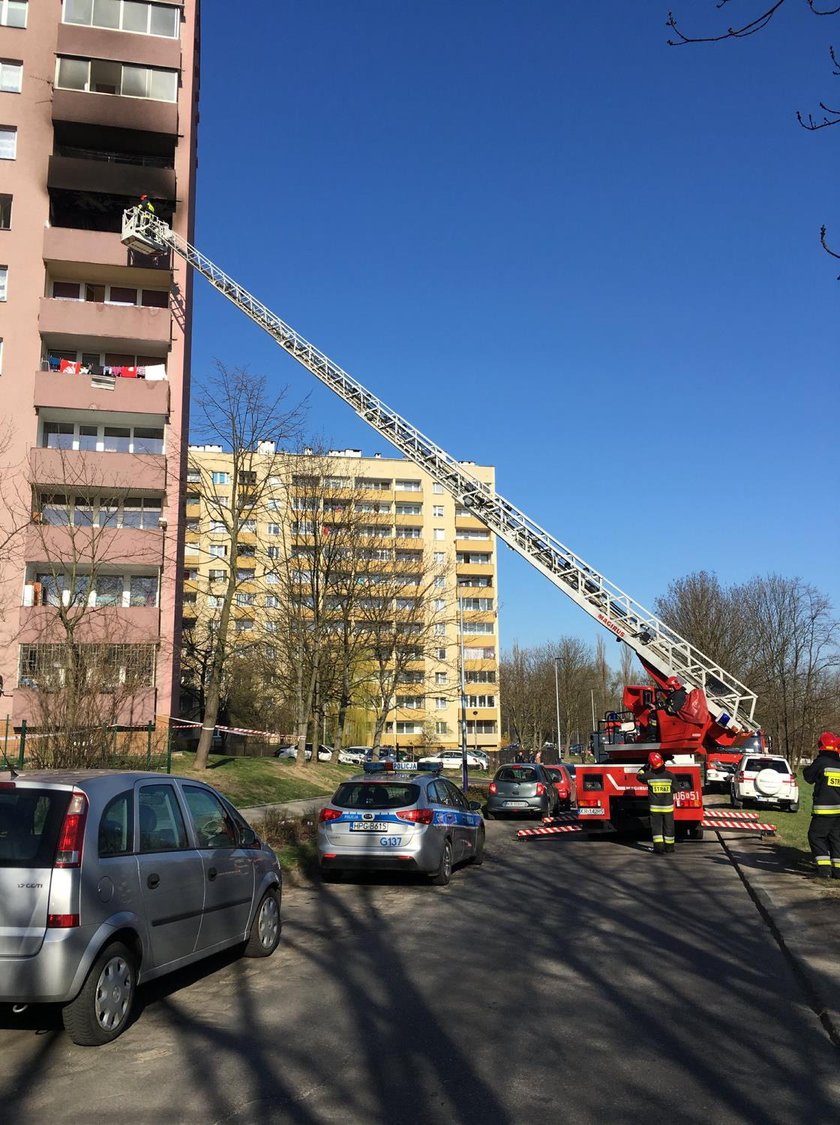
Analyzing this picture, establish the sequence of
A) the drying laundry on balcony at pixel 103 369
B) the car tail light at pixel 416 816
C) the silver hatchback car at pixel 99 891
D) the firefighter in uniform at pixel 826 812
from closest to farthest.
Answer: the silver hatchback car at pixel 99 891 < the firefighter in uniform at pixel 826 812 < the car tail light at pixel 416 816 < the drying laundry on balcony at pixel 103 369

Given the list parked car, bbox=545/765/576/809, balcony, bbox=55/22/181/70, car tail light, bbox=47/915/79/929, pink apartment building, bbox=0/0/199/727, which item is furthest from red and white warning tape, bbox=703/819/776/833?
balcony, bbox=55/22/181/70

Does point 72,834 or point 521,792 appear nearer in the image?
point 72,834

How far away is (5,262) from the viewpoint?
3209cm

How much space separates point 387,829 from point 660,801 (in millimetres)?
5374

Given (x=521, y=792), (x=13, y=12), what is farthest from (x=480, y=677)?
(x=13, y=12)

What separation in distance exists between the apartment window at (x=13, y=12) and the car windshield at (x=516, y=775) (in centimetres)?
3072

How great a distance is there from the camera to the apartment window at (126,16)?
33438 mm

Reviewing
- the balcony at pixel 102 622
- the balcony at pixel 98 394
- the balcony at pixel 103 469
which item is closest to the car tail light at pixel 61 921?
the balcony at pixel 102 622

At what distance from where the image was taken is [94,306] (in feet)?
105

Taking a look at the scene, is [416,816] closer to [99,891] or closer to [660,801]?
[660,801]

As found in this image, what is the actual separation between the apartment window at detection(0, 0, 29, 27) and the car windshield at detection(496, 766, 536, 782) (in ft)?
101

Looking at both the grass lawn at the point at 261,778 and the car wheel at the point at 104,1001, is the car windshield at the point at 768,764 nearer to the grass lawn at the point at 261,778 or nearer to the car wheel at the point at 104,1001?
the grass lawn at the point at 261,778

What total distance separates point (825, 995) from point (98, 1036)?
15.6ft

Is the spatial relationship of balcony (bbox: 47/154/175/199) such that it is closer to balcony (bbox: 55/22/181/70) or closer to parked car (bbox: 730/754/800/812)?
balcony (bbox: 55/22/181/70)
